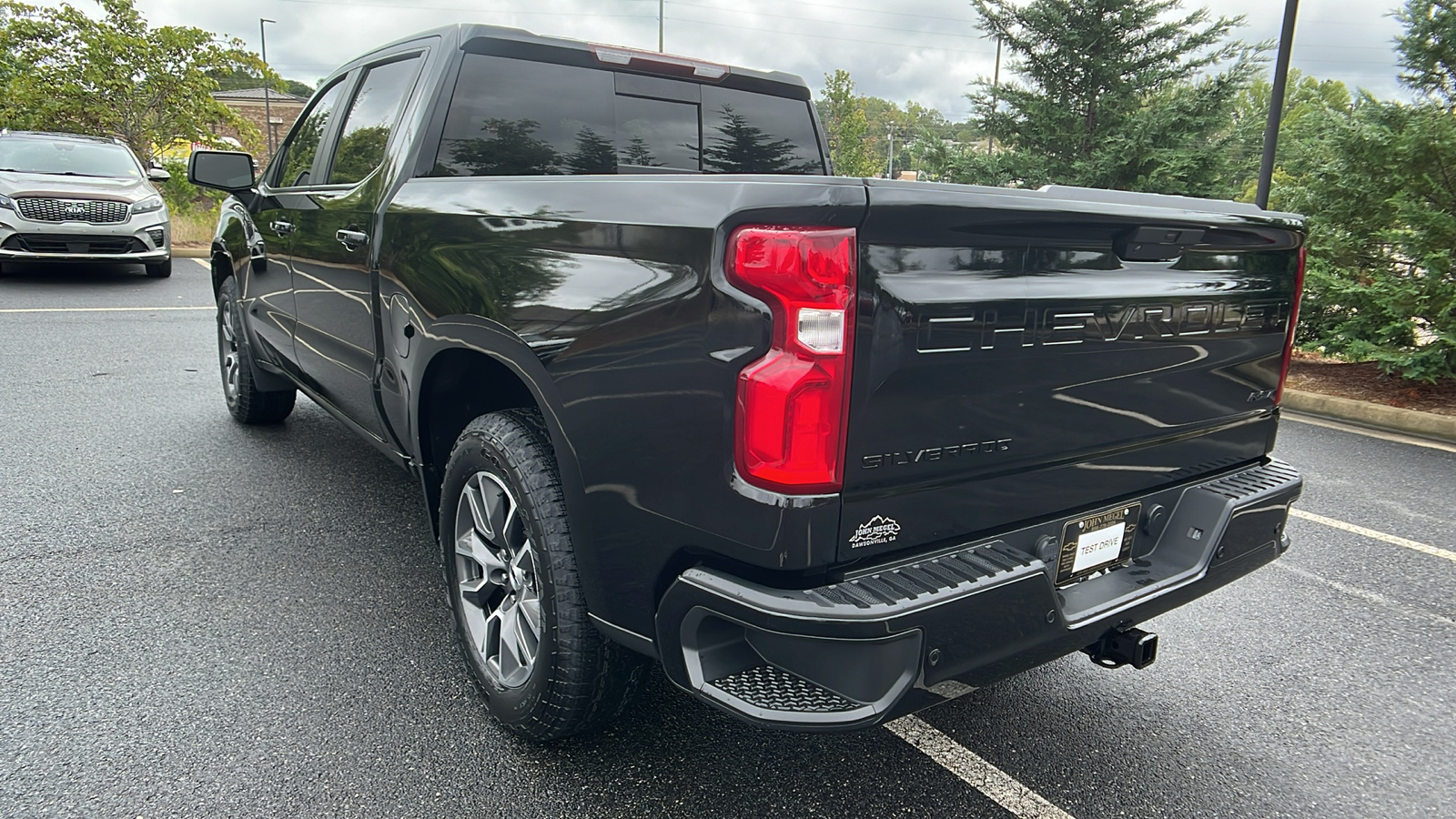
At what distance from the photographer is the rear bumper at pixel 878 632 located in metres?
1.70

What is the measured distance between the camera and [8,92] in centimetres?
1859

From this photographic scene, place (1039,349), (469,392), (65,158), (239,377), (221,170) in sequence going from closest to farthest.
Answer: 1. (1039,349)
2. (469,392)
3. (221,170)
4. (239,377)
5. (65,158)

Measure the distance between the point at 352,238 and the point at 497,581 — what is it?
1.43m

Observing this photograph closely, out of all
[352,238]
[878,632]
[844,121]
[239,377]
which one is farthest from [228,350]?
[844,121]

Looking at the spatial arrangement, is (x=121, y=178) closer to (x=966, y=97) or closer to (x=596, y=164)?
(x=596, y=164)

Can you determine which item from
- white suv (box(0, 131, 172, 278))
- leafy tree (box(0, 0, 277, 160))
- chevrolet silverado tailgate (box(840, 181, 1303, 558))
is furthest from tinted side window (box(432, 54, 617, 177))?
leafy tree (box(0, 0, 277, 160))

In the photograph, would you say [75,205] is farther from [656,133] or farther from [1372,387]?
[1372,387]

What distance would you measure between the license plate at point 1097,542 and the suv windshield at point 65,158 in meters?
13.1

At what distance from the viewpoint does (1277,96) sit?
916cm

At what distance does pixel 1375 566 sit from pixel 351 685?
4.22 metres

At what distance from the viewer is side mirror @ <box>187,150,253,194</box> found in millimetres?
4273

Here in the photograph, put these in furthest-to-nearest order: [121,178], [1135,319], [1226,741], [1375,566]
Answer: [121,178] → [1375,566] → [1226,741] → [1135,319]

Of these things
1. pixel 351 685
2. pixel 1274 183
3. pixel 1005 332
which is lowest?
pixel 351 685

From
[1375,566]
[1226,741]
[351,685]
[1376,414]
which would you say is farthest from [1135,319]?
[1376,414]
